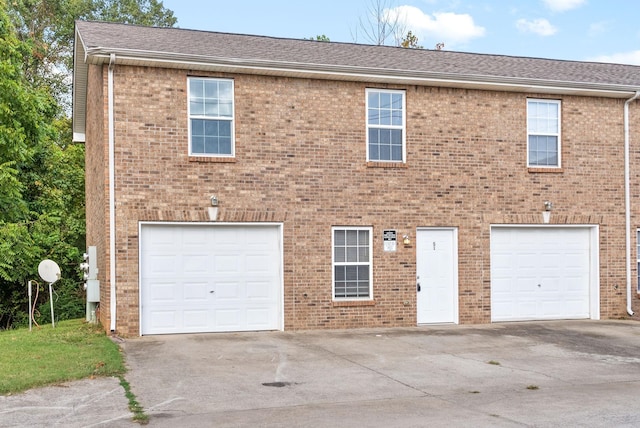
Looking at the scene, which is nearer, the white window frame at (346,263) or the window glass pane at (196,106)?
the window glass pane at (196,106)

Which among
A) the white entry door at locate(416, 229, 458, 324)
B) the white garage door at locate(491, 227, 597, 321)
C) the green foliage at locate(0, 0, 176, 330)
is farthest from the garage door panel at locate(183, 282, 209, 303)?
the green foliage at locate(0, 0, 176, 330)

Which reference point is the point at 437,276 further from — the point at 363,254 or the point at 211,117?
the point at 211,117

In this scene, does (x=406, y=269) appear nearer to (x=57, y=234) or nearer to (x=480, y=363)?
(x=480, y=363)

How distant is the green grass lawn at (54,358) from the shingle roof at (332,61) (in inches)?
217

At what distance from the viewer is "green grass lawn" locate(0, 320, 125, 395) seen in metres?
10.0

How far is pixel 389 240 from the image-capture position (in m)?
16.3

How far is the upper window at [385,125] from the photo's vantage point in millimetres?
16359

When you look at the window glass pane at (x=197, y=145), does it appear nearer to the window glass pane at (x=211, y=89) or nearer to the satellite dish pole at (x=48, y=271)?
the window glass pane at (x=211, y=89)

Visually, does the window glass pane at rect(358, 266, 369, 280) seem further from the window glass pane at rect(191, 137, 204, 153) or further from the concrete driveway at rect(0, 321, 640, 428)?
the window glass pane at rect(191, 137, 204, 153)

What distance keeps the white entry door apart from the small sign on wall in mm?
600

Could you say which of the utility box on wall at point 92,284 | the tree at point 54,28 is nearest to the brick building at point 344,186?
the utility box on wall at point 92,284

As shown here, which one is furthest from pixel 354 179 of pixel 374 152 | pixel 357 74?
pixel 357 74

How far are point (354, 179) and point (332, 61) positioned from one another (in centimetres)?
268

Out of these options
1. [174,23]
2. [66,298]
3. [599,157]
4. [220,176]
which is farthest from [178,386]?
[174,23]
